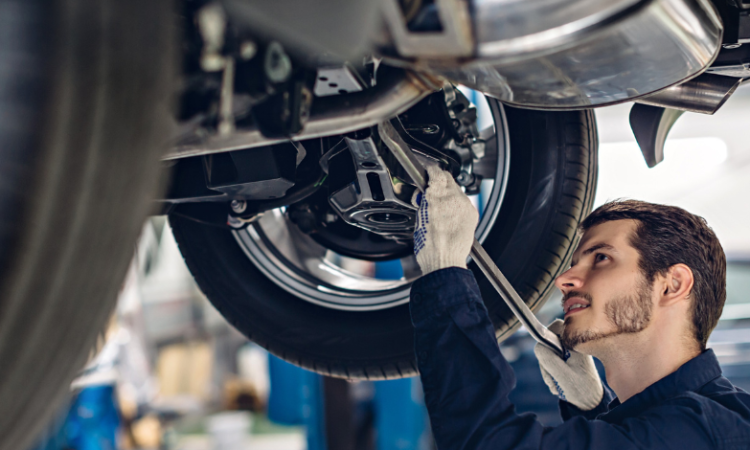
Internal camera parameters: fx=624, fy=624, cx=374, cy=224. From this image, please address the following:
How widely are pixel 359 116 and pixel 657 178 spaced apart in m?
4.70

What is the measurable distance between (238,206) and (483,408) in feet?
1.67

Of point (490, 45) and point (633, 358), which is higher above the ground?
point (490, 45)

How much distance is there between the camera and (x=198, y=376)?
4.16m

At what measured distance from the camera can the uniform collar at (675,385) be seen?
0.98m

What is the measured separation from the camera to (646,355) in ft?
3.34

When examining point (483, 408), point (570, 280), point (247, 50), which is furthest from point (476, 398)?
point (247, 50)

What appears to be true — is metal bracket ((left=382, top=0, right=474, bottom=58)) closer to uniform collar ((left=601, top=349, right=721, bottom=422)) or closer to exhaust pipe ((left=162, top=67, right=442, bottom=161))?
exhaust pipe ((left=162, top=67, right=442, bottom=161))

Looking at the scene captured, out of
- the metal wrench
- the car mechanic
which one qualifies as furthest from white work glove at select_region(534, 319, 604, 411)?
the metal wrench

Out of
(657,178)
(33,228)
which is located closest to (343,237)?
(33,228)

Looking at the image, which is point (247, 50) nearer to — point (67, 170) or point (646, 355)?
point (67, 170)

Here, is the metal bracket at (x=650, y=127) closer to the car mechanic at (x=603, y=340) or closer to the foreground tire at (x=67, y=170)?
the car mechanic at (x=603, y=340)

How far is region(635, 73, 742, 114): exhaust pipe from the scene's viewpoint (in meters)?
0.85

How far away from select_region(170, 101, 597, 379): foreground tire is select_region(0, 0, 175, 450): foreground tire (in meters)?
0.67

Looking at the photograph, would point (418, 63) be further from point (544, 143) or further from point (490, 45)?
point (544, 143)
